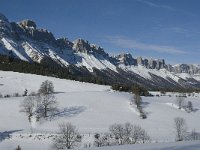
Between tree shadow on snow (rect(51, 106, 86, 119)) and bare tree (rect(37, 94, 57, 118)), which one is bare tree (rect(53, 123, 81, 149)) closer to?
tree shadow on snow (rect(51, 106, 86, 119))

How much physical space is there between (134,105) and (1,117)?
6042cm

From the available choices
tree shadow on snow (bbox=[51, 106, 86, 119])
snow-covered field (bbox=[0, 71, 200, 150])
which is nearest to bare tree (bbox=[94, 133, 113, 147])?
snow-covered field (bbox=[0, 71, 200, 150])

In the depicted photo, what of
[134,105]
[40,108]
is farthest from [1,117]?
[134,105]

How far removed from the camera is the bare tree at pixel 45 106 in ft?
452

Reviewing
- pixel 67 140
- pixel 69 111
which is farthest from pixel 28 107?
pixel 67 140

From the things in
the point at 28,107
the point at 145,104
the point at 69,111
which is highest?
the point at 28,107

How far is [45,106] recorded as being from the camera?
13925cm

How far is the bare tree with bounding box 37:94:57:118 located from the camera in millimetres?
137700

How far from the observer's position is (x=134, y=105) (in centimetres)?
16238

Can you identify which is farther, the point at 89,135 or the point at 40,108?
the point at 40,108

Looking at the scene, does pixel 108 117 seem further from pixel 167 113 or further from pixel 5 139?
pixel 5 139

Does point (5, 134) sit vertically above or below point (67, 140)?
above

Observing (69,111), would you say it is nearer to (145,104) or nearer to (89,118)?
(89,118)

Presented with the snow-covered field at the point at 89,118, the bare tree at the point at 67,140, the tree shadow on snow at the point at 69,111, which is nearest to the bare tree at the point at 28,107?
the snow-covered field at the point at 89,118
